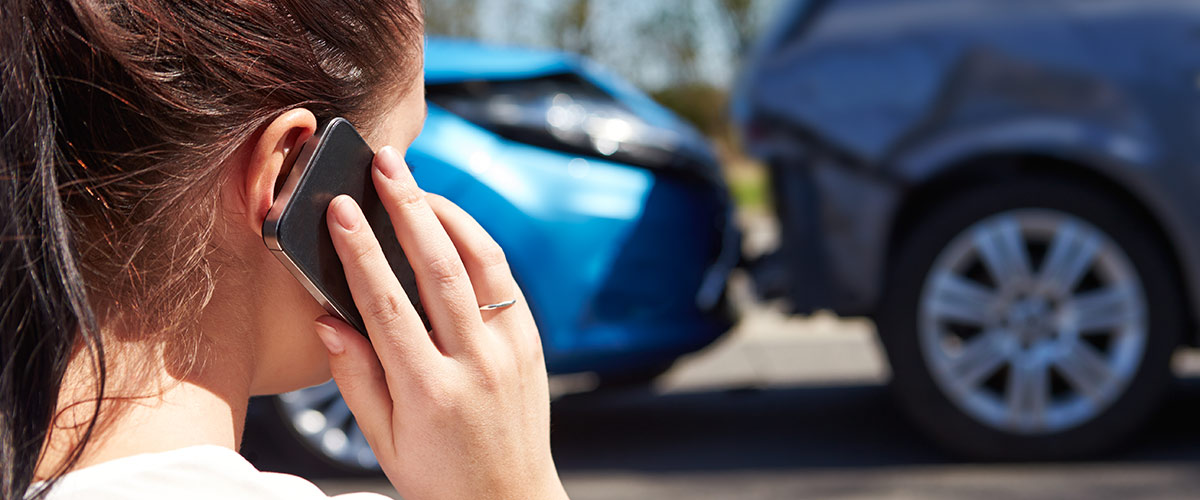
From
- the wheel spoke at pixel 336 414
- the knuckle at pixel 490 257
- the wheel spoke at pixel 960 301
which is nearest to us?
the knuckle at pixel 490 257

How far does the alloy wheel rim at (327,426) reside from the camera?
3.38 metres

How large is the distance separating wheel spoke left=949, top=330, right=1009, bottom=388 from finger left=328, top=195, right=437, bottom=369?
269 cm

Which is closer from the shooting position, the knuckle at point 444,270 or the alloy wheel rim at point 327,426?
the knuckle at point 444,270

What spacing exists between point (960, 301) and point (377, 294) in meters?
2.72

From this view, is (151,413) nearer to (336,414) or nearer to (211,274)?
(211,274)

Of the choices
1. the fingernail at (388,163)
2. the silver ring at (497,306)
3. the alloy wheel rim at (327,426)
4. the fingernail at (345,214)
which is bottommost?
the alloy wheel rim at (327,426)

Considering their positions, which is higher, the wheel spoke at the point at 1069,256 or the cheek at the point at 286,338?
the wheel spoke at the point at 1069,256

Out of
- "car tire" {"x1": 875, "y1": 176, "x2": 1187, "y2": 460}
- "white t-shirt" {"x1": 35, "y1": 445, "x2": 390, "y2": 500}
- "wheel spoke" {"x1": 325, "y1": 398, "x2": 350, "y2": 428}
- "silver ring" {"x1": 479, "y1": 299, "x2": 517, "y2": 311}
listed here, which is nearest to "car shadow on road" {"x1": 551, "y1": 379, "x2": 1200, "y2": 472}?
"car tire" {"x1": 875, "y1": 176, "x2": 1187, "y2": 460}

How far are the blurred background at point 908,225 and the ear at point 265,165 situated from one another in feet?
7.11

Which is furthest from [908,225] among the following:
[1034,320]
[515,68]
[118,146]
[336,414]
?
[118,146]

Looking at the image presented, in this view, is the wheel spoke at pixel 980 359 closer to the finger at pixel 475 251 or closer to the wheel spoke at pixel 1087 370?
the wheel spoke at pixel 1087 370

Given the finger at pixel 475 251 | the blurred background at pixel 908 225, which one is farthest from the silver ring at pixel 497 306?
the blurred background at pixel 908 225

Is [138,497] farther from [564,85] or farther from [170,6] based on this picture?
[564,85]

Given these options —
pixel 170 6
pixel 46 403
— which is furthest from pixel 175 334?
pixel 170 6
